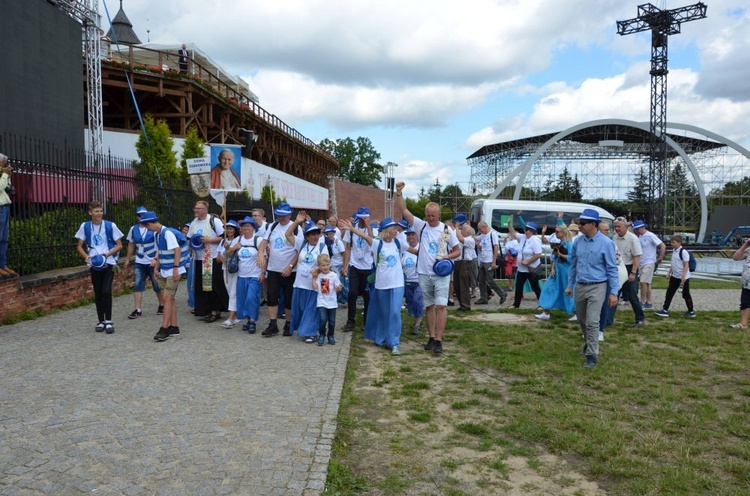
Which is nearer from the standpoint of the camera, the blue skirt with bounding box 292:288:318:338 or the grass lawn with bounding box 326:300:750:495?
the grass lawn with bounding box 326:300:750:495

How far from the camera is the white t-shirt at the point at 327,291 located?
295 inches

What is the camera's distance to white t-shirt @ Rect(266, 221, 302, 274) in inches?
315

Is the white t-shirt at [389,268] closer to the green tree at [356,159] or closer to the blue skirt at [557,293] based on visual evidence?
the blue skirt at [557,293]

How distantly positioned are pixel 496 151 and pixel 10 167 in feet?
175

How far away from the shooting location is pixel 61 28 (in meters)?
16.4

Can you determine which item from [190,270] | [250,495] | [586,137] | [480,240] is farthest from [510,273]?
[586,137]

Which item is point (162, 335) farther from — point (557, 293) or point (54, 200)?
point (557, 293)

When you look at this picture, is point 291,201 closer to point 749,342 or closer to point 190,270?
point 190,270

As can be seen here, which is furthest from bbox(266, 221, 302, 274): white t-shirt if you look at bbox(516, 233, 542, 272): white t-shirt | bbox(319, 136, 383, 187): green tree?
bbox(319, 136, 383, 187): green tree

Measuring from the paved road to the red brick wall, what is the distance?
126 feet

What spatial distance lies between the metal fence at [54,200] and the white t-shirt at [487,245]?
7.56 meters

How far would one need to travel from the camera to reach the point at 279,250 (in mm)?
7996

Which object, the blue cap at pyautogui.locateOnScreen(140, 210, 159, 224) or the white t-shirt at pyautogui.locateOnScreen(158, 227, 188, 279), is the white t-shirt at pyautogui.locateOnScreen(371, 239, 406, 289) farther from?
the blue cap at pyautogui.locateOnScreen(140, 210, 159, 224)

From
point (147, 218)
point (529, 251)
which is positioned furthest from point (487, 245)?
point (147, 218)
